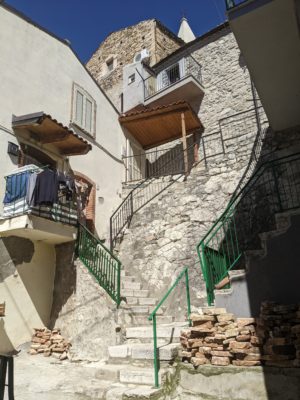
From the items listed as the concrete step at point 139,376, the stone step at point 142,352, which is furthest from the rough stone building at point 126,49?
the concrete step at point 139,376

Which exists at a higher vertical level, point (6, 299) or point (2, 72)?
point (2, 72)

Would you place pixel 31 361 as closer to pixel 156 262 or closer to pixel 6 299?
pixel 6 299

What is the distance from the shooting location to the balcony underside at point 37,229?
26.5 feet

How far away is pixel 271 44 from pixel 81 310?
719cm

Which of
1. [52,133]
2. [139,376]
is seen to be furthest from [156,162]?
[139,376]

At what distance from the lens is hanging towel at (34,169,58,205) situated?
8.28 metres

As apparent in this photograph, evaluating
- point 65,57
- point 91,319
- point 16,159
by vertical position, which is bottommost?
point 91,319

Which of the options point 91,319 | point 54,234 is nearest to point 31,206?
point 54,234

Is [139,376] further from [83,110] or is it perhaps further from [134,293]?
[83,110]

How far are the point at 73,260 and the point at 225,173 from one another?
5.34m

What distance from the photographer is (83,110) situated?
12.6 m

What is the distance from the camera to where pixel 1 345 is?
7730mm

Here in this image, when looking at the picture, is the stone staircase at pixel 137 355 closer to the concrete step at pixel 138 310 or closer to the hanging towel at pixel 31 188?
the concrete step at pixel 138 310

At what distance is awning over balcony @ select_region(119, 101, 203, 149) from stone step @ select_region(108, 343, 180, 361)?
10.0 meters
